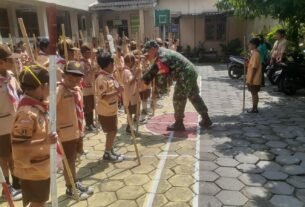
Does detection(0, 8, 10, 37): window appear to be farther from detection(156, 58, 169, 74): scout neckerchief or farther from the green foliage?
the green foliage

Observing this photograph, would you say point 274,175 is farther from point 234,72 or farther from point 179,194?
point 234,72

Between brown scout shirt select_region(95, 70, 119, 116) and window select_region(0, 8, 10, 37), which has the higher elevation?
window select_region(0, 8, 10, 37)

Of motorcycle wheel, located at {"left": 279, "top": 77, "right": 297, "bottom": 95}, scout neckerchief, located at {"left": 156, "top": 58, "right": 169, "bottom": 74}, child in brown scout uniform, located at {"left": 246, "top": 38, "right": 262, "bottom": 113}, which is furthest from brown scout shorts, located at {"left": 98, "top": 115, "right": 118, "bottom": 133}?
motorcycle wheel, located at {"left": 279, "top": 77, "right": 297, "bottom": 95}

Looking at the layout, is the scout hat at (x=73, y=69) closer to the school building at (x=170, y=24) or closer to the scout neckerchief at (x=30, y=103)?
the scout neckerchief at (x=30, y=103)

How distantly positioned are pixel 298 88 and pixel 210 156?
5.67m

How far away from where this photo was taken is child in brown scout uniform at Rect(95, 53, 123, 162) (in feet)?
15.5

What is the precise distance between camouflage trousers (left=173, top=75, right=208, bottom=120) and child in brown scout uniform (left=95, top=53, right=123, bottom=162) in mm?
1746

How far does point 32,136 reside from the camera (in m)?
2.86

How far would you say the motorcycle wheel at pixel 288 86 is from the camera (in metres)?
9.51

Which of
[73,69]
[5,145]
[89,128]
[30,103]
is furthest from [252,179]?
[89,128]

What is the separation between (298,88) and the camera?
9.56m

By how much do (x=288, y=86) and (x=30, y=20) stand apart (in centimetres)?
1193

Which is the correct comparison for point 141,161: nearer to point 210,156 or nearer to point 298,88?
point 210,156

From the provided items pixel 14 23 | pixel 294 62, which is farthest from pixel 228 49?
pixel 14 23
